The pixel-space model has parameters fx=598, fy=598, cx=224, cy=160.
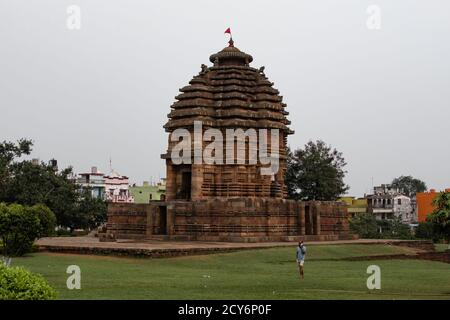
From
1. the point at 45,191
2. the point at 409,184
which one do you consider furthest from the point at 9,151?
the point at 409,184

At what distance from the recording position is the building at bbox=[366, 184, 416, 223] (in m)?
93.3

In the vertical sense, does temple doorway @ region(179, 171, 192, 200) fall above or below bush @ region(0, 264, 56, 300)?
above

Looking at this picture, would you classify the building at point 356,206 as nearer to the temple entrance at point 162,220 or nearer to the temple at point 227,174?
the temple at point 227,174

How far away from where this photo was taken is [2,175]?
2088 inches

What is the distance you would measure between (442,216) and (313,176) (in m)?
40.1

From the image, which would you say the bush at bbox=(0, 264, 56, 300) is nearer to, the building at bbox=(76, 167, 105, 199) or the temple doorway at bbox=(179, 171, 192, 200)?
the temple doorway at bbox=(179, 171, 192, 200)

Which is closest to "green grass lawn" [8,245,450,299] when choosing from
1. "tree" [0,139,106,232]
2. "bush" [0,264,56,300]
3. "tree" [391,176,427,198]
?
"bush" [0,264,56,300]

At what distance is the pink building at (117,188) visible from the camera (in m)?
82.4

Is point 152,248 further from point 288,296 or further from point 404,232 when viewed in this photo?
point 404,232

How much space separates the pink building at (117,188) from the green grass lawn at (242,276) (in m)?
53.5

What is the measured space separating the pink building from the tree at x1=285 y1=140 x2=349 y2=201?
1199 inches

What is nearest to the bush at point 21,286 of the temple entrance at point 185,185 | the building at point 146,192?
the temple entrance at point 185,185

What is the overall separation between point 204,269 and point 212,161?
15193mm
